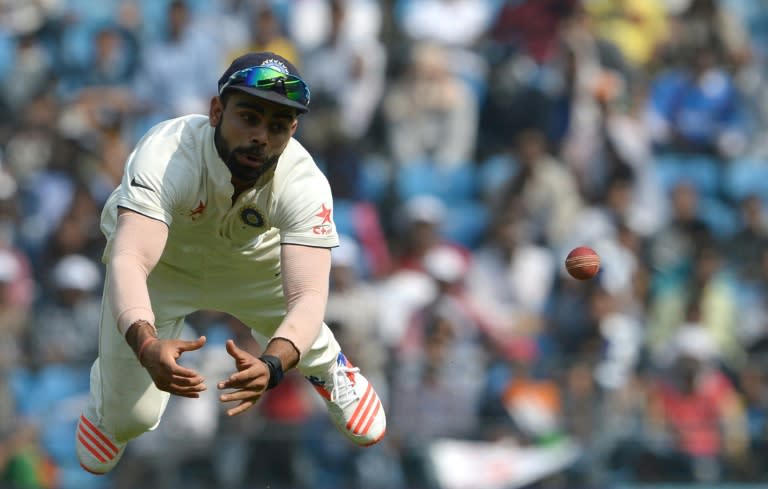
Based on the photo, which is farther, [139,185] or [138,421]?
[138,421]

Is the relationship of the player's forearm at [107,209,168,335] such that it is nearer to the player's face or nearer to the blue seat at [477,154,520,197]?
the player's face

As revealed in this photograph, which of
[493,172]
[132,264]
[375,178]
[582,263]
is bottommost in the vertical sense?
[375,178]

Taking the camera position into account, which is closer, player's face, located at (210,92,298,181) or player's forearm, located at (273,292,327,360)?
player's forearm, located at (273,292,327,360)

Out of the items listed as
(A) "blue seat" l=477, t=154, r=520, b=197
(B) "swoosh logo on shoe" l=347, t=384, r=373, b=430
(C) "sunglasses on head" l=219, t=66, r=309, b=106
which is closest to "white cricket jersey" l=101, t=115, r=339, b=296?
(C) "sunglasses on head" l=219, t=66, r=309, b=106

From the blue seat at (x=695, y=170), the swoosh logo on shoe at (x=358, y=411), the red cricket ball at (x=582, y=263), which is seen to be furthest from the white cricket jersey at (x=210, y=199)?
the blue seat at (x=695, y=170)

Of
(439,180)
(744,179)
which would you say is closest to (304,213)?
(439,180)

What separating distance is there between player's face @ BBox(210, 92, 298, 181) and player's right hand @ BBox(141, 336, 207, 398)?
1.08 metres

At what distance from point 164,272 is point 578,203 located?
6572 millimetres

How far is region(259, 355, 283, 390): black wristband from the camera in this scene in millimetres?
5496

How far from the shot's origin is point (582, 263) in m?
6.90

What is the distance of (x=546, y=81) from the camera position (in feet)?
44.8

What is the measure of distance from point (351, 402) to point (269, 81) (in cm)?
215

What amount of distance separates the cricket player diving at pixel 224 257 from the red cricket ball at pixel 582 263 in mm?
1281

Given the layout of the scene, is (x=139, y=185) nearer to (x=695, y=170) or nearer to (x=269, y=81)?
(x=269, y=81)
